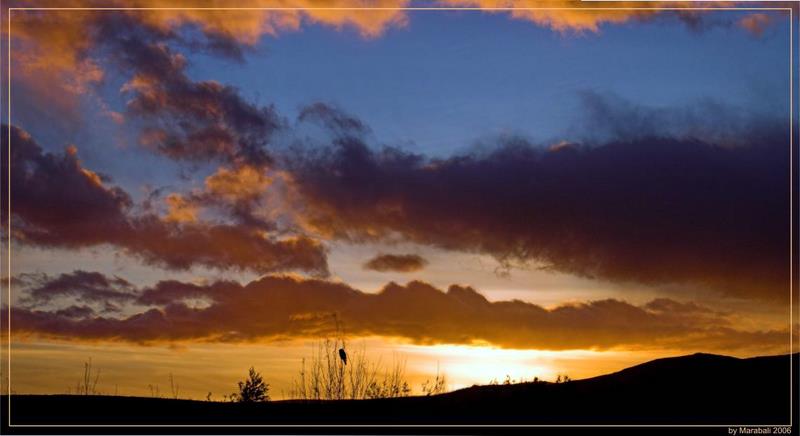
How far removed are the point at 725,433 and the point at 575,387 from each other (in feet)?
12.5

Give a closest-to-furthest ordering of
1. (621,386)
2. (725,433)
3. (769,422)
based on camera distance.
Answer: (725,433) < (769,422) < (621,386)

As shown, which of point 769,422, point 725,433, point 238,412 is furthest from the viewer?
point 238,412

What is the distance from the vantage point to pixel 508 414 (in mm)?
16297

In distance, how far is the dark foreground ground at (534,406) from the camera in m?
16.0

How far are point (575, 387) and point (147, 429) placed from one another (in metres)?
8.50

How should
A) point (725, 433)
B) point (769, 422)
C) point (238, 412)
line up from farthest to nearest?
point (238, 412)
point (769, 422)
point (725, 433)

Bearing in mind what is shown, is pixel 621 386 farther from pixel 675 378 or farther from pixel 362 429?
pixel 362 429

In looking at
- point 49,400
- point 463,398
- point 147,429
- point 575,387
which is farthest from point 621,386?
point 49,400

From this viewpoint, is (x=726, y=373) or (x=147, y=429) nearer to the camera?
(x=147, y=429)

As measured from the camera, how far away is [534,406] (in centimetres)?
1672

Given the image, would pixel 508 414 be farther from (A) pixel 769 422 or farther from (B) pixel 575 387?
(A) pixel 769 422

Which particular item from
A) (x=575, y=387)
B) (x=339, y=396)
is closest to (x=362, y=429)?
(x=339, y=396)

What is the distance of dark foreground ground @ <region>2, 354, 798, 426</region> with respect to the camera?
15992 millimetres

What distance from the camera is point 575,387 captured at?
1794cm
